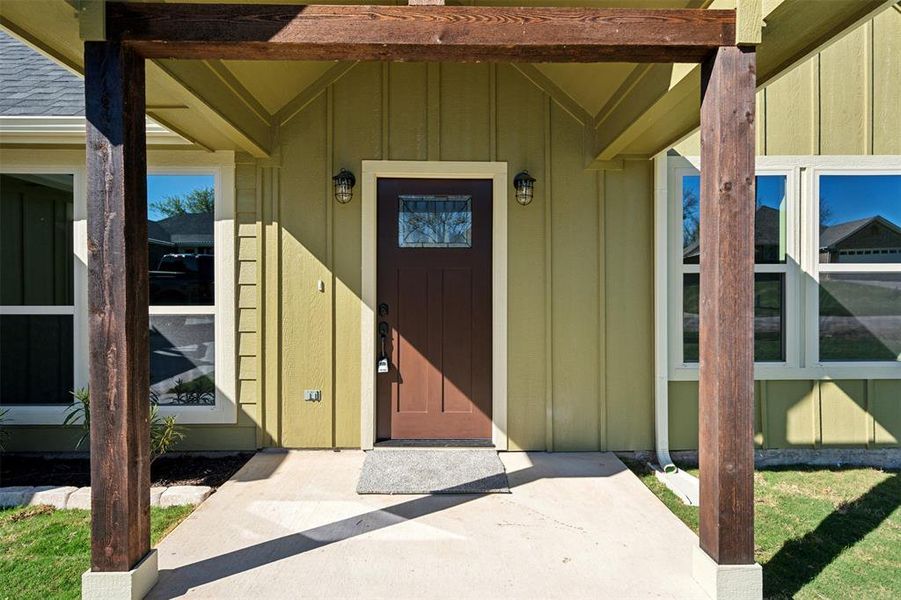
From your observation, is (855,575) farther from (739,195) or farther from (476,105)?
(476,105)

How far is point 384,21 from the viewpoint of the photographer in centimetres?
212

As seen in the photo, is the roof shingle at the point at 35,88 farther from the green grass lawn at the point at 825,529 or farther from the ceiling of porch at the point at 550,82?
the green grass lawn at the point at 825,529

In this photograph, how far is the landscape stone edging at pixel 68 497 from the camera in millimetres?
3072

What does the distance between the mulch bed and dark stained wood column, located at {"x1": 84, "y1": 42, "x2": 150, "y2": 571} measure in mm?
1302

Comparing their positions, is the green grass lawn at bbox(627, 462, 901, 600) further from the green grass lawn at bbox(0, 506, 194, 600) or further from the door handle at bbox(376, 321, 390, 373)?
the green grass lawn at bbox(0, 506, 194, 600)

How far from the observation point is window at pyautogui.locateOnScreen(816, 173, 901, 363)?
12.8ft

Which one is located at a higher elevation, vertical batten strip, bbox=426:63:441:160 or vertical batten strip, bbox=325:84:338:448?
vertical batten strip, bbox=426:63:441:160

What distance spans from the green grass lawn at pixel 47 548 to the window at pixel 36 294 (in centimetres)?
122

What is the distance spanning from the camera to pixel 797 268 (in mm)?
3906

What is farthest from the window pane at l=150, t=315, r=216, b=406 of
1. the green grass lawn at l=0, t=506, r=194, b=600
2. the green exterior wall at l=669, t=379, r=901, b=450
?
the green exterior wall at l=669, t=379, r=901, b=450

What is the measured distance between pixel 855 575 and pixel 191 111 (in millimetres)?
4281

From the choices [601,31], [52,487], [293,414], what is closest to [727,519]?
[601,31]

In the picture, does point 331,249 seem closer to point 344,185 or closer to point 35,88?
point 344,185

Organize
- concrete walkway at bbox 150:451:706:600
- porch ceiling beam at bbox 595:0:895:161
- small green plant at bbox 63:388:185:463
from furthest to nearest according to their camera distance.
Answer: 1. small green plant at bbox 63:388:185:463
2. concrete walkway at bbox 150:451:706:600
3. porch ceiling beam at bbox 595:0:895:161
